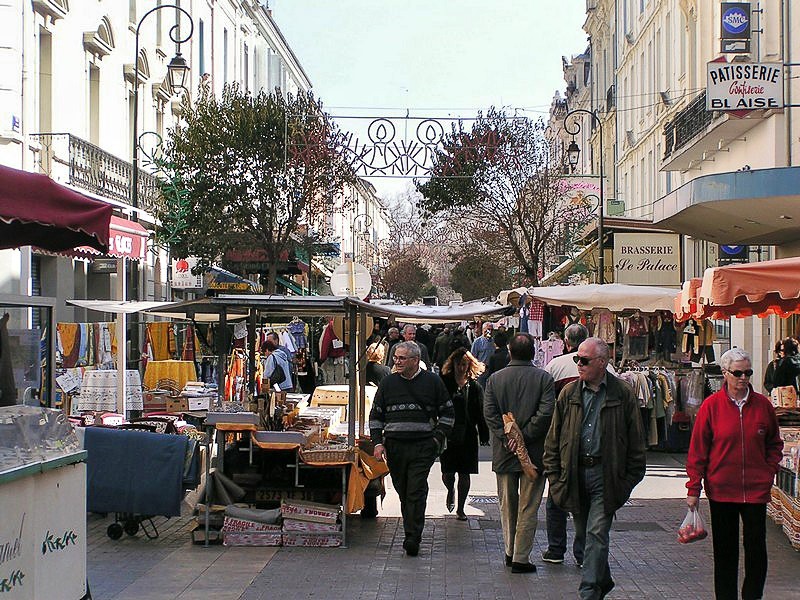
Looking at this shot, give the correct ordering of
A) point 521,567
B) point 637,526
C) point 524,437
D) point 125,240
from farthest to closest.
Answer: point 125,240 < point 637,526 < point 524,437 < point 521,567

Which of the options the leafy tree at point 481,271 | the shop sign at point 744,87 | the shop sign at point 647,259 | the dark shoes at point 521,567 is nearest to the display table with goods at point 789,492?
the dark shoes at point 521,567

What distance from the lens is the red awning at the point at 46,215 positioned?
19.7 feet

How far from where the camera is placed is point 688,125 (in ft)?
81.4

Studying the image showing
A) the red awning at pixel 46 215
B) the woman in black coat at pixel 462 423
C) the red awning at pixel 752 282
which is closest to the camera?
the red awning at pixel 46 215

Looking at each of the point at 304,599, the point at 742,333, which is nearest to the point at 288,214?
the point at 742,333

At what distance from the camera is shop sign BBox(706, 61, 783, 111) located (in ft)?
56.2

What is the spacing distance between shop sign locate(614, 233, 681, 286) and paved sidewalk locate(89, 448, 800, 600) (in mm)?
14978

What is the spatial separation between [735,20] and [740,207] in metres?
6.51

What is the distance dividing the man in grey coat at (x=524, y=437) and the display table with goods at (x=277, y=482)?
63.9 inches

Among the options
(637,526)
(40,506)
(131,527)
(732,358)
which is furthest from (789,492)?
(40,506)

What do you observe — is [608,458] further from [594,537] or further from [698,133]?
[698,133]

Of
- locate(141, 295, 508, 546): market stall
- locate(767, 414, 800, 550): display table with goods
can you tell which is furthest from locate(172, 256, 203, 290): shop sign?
locate(767, 414, 800, 550): display table with goods

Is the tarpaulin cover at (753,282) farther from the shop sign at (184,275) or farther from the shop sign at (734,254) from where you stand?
the shop sign at (184,275)

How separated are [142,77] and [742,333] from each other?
54.4 ft
